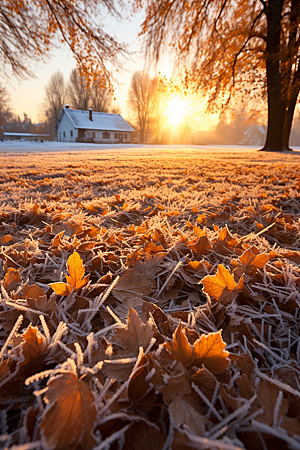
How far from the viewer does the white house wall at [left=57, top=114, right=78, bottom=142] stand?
40.0 meters

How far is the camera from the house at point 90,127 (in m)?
39.4

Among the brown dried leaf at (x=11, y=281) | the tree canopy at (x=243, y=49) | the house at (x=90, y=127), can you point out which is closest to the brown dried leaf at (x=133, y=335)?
the brown dried leaf at (x=11, y=281)

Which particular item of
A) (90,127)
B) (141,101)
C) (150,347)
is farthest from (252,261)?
(141,101)

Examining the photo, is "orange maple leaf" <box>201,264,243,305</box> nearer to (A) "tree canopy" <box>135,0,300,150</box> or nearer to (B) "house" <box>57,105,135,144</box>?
(A) "tree canopy" <box>135,0,300,150</box>

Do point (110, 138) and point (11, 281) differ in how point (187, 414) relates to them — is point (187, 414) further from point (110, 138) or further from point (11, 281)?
point (110, 138)

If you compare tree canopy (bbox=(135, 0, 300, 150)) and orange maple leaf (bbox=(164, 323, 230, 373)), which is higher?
tree canopy (bbox=(135, 0, 300, 150))

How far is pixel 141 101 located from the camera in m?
50.6

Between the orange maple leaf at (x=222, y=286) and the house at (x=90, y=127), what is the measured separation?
41946 millimetres

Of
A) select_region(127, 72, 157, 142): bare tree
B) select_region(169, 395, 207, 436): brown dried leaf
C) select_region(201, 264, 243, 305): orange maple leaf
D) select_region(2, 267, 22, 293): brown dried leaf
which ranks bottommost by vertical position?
select_region(169, 395, 207, 436): brown dried leaf

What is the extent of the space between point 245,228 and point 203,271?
0.78m

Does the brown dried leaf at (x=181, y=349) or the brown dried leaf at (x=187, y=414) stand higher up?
the brown dried leaf at (x=181, y=349)

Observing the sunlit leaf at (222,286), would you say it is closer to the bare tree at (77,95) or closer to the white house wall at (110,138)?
the white house wall at (110,138)

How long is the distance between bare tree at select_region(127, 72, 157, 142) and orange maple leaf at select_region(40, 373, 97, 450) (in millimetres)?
52302

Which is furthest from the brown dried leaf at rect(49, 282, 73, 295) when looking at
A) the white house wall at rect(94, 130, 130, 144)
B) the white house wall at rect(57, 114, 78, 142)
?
the white house wall at rect(94, 130, 130, 144)
